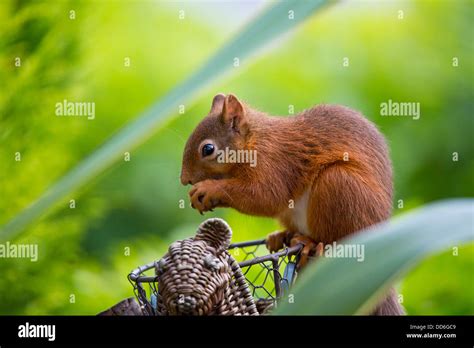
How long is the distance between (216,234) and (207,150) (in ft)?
1.24

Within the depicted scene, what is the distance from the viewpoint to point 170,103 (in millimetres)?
632

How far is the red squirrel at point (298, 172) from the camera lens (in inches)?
60.9

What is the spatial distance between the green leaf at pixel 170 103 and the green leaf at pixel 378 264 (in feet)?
0.68

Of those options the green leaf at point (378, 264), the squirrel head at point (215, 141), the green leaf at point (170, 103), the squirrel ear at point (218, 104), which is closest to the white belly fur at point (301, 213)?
the squirrel head at point (215, 141)

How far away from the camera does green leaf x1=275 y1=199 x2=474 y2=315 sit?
490mm

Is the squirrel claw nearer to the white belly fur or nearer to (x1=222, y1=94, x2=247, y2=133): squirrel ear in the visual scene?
the white belly fur

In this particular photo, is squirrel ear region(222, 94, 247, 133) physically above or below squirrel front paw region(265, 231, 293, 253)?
above

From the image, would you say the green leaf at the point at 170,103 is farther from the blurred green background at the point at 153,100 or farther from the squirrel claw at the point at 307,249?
the blurred green background at the point at 153,100

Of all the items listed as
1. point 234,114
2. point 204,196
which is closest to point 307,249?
point 204,196

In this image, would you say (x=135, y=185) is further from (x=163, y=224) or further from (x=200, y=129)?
(x=200, y=129)
